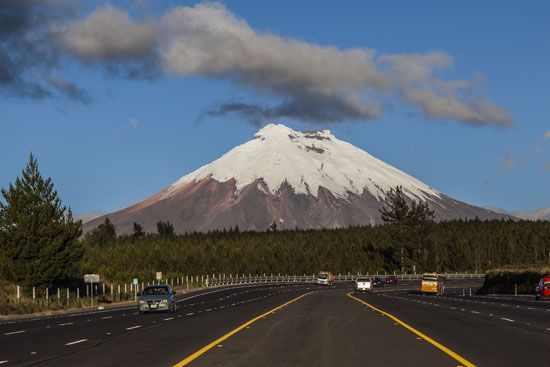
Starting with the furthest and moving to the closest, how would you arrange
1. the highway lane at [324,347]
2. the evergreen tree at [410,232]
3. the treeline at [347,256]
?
the treeline at [347,256], the evergreen tree at [410,232], the highway lane at [324,347]

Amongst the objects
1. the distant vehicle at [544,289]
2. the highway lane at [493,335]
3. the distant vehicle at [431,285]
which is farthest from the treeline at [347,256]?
the highway lane at [493,335]

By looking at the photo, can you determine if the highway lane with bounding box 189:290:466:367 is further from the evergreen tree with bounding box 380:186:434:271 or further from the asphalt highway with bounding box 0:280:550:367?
the evergreen tree with bounding box 380:186:434:271

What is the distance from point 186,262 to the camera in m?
178

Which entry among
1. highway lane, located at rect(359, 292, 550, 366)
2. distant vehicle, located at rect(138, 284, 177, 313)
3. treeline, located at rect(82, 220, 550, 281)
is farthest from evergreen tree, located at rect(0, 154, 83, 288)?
treeline, located at rect(82, 220, 550, 281)

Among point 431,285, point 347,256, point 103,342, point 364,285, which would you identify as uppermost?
point 103,342

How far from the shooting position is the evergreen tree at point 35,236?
6850 cm

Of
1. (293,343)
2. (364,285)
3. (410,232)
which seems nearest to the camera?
(293,343)

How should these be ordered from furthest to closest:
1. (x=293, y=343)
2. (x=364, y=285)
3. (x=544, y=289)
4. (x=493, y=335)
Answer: (x=364, y=285) → (x=544, y=289) → (x=493, y=335) → (x=293, y=343)

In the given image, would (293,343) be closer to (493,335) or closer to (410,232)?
(493,335)

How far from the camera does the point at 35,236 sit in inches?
2771

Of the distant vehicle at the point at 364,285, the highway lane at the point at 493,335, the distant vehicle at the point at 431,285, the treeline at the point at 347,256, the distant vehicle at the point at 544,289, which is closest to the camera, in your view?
the highway lane at the point at 493,335

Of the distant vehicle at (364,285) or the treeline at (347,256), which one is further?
the treeline at (347,256)

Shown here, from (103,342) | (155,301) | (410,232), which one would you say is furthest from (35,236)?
(410,232)

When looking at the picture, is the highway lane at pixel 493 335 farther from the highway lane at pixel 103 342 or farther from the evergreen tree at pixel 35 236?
the evergreen tree at pixel 35 236
